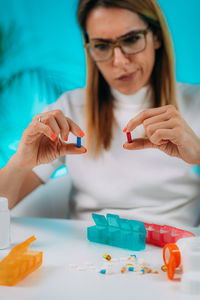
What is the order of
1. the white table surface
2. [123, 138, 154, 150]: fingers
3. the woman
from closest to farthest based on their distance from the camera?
1. the white table surface
2. [123, 138, 154, 150]: fingers
3. the woman

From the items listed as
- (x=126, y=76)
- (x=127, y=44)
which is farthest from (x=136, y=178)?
(x=127, y=44)

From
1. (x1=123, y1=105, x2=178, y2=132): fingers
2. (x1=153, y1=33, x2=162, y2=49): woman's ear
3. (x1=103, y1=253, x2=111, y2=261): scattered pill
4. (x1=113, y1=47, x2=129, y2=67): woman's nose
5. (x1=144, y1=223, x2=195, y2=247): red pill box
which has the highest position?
(x1=153, y1=33, x2=162, y2=49): woman's ear

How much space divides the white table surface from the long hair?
638 mm

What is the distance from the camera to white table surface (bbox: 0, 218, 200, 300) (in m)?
0.60

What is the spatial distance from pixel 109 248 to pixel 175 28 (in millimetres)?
1036

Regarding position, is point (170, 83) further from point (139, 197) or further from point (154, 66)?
point (139, 197)

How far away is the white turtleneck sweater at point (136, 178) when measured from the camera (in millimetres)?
1370

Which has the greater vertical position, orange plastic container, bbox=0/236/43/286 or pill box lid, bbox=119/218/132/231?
pill box lid, bbox=119/218/132/231

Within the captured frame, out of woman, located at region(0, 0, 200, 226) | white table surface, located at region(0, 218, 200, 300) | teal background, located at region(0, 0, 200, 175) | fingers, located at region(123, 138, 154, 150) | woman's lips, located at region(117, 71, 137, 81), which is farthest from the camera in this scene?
teal background, located at region(0, 0, 200, 175)

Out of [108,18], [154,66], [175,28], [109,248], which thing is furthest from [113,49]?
[109,248]

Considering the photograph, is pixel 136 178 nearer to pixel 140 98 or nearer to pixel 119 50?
pixel 140 98

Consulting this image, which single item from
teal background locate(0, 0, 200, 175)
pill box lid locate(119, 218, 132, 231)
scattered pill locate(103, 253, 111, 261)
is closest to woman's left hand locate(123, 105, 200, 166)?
pill box lid locate(119, 218, 132, 231)

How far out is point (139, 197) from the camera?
4.53 ft

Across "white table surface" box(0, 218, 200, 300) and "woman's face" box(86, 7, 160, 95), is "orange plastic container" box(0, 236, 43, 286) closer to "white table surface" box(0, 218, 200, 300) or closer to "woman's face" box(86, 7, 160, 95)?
"white table surface" box(0, 218, 200, 300)
